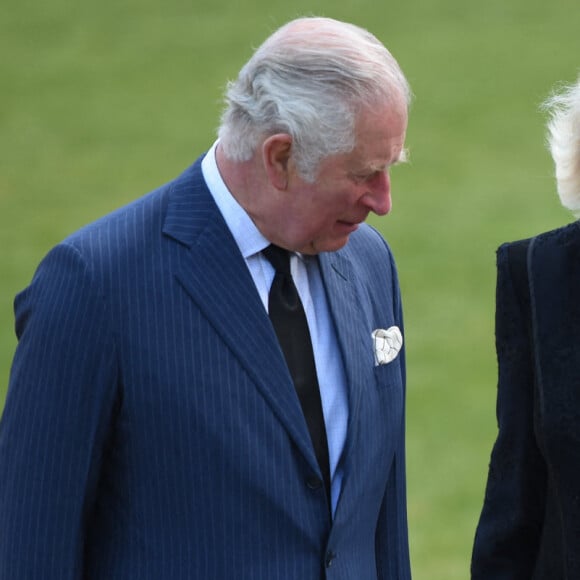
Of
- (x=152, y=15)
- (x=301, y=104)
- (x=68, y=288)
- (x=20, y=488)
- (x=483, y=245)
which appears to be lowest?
(x=20, y=488)

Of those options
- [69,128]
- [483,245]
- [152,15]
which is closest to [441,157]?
[483,245]

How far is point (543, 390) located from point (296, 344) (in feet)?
1.55

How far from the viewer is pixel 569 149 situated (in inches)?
117

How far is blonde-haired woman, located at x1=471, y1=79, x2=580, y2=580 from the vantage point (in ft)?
9.57

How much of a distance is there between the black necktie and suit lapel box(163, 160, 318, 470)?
0.05 m

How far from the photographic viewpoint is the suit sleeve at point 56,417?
113 inches

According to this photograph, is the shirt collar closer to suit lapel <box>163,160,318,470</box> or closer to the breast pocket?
suit lapel <box>163,160,318,470</box>

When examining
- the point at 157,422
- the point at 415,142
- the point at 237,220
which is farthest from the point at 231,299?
the point at 415,142

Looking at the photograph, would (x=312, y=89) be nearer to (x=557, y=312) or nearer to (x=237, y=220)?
(x=237, y=220)

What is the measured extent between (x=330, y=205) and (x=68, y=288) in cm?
50

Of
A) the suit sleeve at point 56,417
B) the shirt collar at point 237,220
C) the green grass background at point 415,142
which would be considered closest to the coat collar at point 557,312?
the shirt collar at point 237,220

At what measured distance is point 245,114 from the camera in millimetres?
2973

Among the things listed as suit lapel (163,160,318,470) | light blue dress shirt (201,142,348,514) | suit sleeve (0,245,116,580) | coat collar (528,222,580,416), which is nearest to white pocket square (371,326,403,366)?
light blue dress shirt (201,142,348,514)

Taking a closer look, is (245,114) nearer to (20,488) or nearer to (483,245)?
(20,488)
